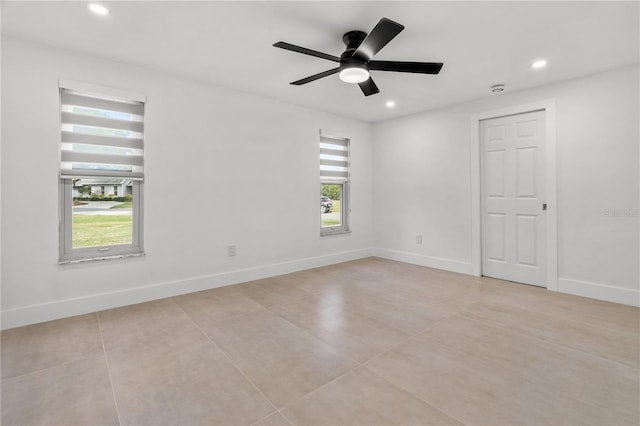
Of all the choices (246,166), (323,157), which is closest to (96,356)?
(246,166)

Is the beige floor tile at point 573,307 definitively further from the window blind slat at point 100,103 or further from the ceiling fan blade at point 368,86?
the window blind slat at point 100,103

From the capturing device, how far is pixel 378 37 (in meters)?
2.20

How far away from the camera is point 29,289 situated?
2.82 meters

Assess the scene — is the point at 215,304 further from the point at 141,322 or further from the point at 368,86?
the point at 368,86

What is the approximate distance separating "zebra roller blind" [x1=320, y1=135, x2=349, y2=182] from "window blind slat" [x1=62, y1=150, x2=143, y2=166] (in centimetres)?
275

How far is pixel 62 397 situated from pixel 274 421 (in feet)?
4.25

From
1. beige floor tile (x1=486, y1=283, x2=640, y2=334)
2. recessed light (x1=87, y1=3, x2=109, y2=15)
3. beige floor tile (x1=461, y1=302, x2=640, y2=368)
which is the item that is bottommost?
beige floor tile (x1=461, y1=302, x2=640, y2=368)

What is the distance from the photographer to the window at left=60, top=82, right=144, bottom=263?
303cm

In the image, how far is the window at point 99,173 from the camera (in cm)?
303

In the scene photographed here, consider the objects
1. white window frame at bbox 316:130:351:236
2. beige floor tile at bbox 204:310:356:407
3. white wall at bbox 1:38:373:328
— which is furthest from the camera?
white window frame at bbox 316:130:351:236

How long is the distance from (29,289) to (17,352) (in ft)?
2.39

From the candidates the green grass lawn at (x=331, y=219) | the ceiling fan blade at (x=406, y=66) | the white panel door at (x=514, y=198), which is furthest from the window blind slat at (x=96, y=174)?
the white panel door at (x=514, y=198)

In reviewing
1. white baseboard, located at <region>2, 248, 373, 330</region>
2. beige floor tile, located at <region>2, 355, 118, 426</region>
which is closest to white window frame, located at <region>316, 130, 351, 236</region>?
white baseboard, located at <region>2, 248, 373, 330</region>

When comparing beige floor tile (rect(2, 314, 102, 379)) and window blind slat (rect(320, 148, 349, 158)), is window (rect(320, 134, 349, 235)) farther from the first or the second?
beige floor tile (rect(2, 314, 102, 379))
